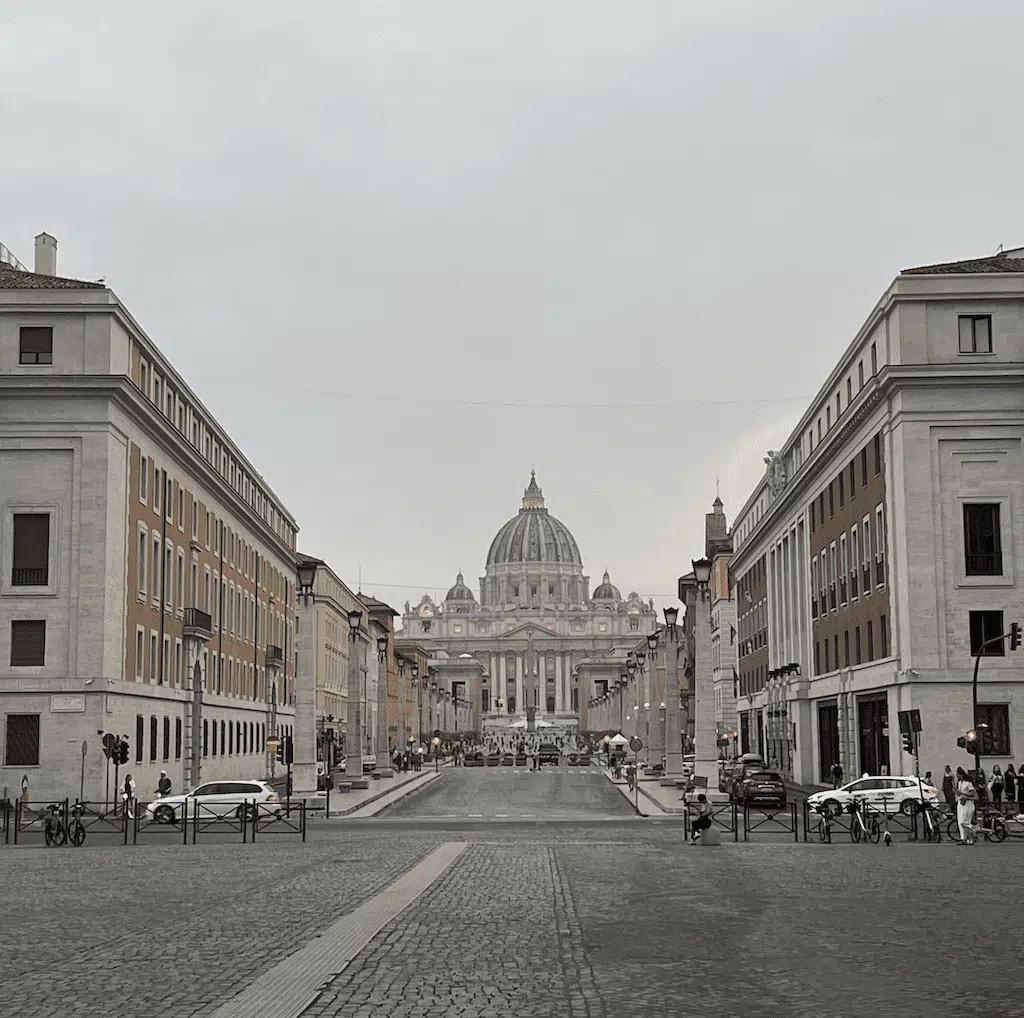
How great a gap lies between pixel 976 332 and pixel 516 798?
91.1ft

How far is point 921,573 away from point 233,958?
1581 inches

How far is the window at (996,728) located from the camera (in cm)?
5191

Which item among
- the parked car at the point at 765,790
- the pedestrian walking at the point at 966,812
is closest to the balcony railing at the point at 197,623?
the parked car at the point at 765,790

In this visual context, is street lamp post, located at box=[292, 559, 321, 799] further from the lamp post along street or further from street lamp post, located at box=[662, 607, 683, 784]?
street lamp post, located at box=[662, 607, 683, 784]

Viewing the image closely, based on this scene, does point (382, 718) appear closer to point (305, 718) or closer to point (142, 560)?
point (142, 560)

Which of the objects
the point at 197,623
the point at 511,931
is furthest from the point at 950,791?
the point at 197,623

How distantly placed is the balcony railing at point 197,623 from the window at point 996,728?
33.4 meters

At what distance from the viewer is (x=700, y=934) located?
18.3 meters

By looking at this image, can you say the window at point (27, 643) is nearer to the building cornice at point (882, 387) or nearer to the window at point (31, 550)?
the window at point (31, 550)

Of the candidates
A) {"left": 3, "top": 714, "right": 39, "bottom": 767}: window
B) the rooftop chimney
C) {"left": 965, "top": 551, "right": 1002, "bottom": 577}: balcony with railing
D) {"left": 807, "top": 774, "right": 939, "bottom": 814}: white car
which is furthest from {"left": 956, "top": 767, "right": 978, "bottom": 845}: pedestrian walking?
the rooftop chimney

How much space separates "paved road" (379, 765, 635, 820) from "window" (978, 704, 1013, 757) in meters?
12.0

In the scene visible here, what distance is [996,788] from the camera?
4741 cm

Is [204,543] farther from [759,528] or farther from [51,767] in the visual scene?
[759,528]

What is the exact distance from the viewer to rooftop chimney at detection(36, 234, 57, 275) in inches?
2645
